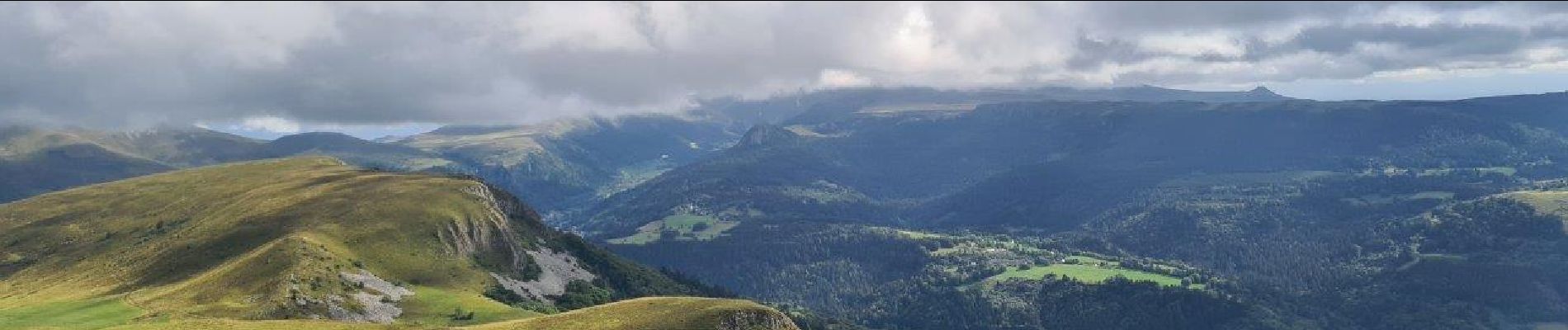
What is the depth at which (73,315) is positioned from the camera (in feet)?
503

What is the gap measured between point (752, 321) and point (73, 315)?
379ft

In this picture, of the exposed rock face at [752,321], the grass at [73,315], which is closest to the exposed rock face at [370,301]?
the grass at [73,315]

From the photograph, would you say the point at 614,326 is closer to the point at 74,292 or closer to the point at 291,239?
the point at 291,239

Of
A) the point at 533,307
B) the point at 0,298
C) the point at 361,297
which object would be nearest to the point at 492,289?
the point at 533,307

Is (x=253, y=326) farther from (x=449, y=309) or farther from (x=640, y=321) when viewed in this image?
(x=640, y=321)

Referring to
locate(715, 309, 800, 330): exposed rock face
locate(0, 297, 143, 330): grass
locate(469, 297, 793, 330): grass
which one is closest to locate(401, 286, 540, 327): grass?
locate(469, 297, 793, 330): grass

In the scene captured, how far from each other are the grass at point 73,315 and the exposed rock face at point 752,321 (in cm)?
9523

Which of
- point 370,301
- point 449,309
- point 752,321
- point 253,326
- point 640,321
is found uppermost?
point 640,321

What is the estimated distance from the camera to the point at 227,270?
168750 millimetres

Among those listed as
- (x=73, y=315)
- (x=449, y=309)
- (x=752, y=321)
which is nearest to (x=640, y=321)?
(x=752, y=321)

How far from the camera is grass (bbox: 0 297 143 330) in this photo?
144 m

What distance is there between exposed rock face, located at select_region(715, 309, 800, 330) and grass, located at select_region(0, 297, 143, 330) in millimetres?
95232

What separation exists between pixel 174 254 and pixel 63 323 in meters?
55.6

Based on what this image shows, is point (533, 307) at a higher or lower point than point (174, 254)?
lower
